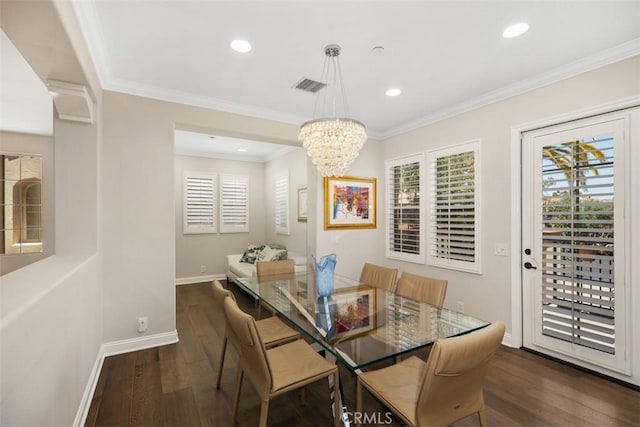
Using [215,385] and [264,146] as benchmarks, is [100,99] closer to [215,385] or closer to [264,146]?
[215,385]

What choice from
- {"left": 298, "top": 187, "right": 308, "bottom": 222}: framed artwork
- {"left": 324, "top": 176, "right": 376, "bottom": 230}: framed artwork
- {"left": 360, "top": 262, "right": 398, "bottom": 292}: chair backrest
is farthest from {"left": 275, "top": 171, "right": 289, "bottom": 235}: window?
{"left": 360, "top": 262, "right": 398, "bottom": 292}: chair backrest

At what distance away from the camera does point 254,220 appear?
6766 millimetres

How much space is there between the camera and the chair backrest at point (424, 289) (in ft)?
7.82

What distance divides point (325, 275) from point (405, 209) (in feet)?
7.25

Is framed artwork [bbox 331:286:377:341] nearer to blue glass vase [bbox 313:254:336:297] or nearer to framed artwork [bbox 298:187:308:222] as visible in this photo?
blue glass vase [bbox 313:254:336:297]

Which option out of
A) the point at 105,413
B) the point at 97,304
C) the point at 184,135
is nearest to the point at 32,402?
the point at 105,413

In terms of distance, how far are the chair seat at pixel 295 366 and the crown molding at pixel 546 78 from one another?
3094mm

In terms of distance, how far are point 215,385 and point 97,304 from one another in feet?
4.31

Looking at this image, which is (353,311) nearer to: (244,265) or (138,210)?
(138,210)

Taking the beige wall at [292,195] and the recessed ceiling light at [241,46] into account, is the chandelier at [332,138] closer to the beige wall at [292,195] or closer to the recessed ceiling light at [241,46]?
the recessed ceiling light at [241,46]

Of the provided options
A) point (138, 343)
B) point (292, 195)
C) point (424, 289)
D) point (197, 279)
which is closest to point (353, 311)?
point (424, 289)

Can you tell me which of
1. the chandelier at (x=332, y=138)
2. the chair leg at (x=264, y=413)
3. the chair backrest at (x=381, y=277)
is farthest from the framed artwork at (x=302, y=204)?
the chair leg at (x=264, y=413)

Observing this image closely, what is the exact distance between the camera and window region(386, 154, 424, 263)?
13.2 feet

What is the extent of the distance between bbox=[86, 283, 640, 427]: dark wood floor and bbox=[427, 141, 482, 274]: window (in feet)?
3.52
